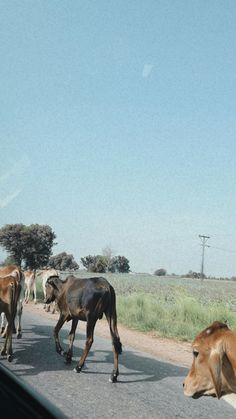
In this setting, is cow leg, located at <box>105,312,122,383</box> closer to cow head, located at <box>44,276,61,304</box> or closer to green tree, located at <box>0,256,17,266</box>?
cow head, located at <box>44,276,61,304</box>

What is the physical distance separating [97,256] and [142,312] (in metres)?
120

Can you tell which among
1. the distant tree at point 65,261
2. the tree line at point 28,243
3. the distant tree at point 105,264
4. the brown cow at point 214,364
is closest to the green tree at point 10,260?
the tree line at point 28,243

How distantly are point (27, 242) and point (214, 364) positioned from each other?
7534cm

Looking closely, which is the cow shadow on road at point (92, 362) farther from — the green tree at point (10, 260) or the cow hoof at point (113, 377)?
the green tree at point (10, 260)

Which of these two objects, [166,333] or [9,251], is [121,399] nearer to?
[166,333]

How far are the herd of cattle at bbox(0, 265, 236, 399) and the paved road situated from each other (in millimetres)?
391

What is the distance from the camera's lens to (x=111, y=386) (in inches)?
339

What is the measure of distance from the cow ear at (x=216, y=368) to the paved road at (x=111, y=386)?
127 inches

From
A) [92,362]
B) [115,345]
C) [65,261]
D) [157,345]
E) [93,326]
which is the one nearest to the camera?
[115,345]

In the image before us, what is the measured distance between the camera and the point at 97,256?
14175 cm

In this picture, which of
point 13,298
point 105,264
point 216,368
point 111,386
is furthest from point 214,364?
point 105,264

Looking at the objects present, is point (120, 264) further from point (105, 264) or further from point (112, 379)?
point (112, 379)

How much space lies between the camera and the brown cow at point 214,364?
375 centimetres

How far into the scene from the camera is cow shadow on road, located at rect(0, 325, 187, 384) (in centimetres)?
960
